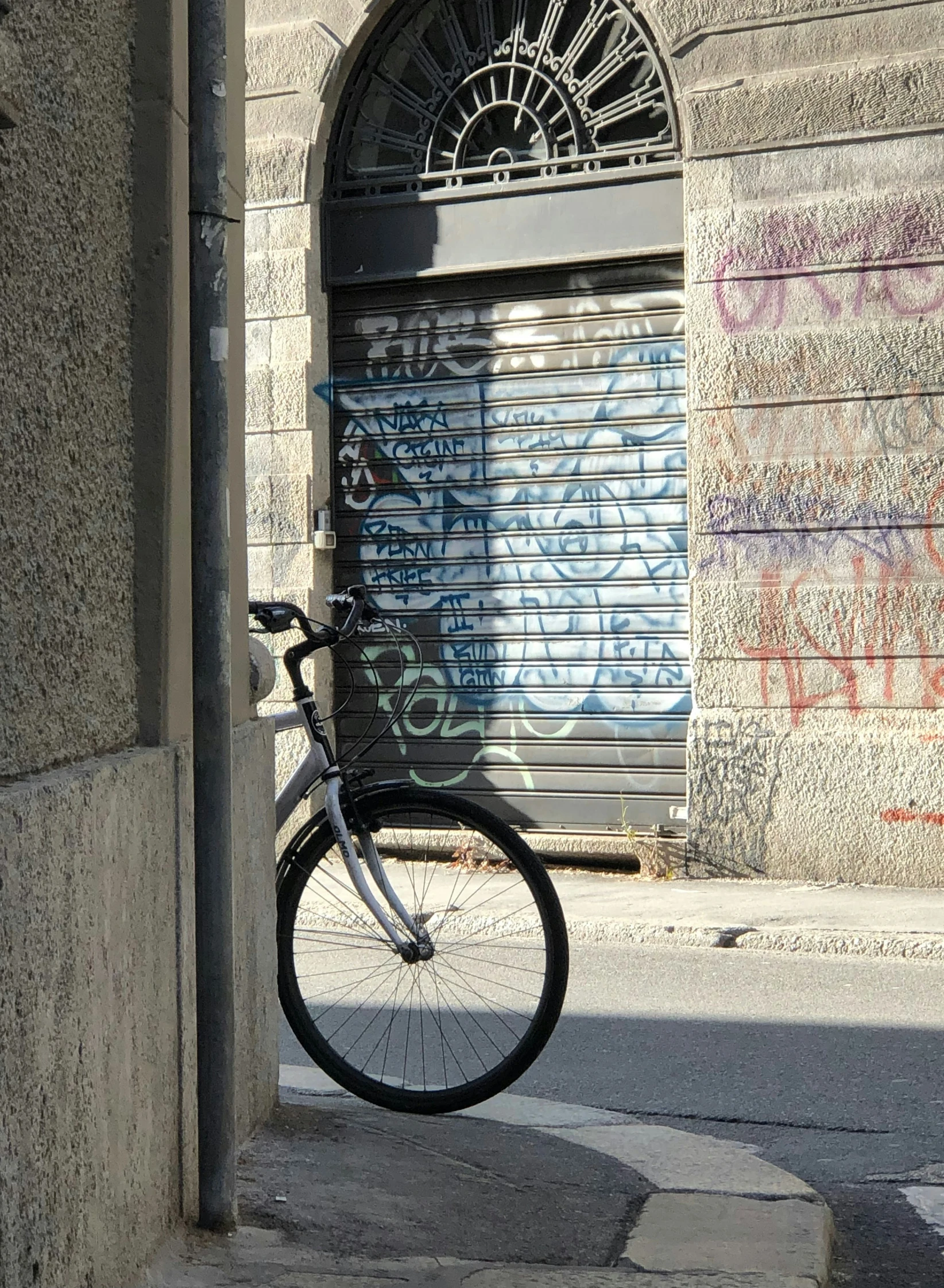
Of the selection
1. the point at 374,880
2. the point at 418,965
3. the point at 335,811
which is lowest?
the point at 418,965

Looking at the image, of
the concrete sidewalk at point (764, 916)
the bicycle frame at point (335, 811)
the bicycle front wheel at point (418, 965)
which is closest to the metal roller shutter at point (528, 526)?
the concrete sidewalk at point (764, 916)

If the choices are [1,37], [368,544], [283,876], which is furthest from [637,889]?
[1,37]

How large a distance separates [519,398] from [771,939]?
11.8ft

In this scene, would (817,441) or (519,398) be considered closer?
(817,441)

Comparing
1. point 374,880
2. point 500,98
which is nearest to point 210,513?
point 374,880

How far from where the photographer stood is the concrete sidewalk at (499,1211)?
2.79 meters

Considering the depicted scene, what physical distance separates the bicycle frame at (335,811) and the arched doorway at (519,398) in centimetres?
433

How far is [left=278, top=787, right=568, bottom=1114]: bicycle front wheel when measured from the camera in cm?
388

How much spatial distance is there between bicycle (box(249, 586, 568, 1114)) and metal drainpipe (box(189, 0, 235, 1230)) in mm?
→ 1028

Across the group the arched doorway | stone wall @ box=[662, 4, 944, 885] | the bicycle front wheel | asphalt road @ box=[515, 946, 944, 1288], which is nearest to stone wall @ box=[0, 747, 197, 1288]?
the bicycle front wheel

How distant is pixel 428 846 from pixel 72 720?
75.1 inches

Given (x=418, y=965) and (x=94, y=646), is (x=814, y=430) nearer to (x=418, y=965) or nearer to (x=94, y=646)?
(x=418, y=965)

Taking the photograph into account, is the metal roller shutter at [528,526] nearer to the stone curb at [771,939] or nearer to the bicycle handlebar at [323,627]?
the stone curb at [771,939]

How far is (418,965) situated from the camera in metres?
4.30
